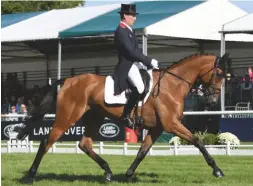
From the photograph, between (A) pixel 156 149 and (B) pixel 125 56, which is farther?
(A) pixel 156 149

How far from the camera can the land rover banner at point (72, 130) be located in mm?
24250

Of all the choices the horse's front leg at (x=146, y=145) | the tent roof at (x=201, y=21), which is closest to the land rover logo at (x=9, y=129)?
the tent roof at (x=201, y=21)

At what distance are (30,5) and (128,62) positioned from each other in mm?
50288

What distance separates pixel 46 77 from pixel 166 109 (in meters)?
29.9

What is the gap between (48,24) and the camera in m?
32.1

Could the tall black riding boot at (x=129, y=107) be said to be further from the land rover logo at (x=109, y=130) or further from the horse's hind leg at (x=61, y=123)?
the land rover logo at (x=109, y=130)

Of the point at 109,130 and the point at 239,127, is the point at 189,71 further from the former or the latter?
the point at 109,130

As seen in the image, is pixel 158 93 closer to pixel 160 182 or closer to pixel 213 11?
pixel 160 182

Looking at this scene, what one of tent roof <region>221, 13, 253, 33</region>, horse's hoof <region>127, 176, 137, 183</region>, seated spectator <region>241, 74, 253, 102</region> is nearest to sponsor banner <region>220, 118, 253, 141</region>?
seated spectator <region>241, 74, 253, 102</region>

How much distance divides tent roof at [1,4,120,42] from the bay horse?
1811 centimetres

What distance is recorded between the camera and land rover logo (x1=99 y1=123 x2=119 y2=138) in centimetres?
2423

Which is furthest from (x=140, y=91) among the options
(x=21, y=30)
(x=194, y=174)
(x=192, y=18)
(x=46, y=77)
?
(x=46, y=77)

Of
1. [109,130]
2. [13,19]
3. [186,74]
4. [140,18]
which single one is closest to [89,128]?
[186,74]

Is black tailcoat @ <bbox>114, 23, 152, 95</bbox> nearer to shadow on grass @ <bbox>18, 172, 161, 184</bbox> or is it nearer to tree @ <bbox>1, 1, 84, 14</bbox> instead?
shadow on grass @ <bbox>18, 172, 161, 184</bbox>
